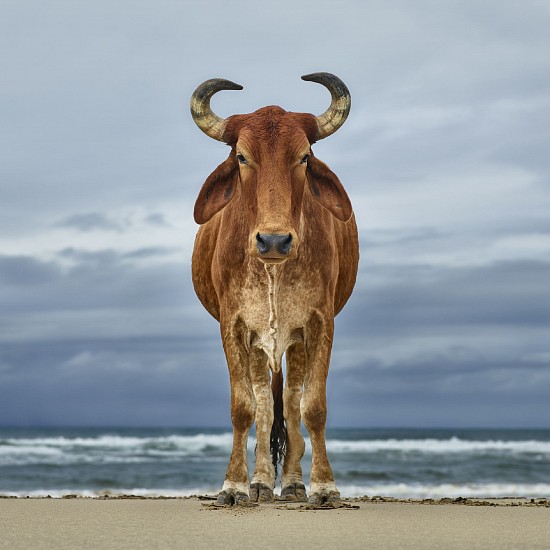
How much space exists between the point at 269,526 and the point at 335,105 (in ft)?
11.8

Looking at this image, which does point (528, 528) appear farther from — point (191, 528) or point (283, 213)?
point (283, 213)

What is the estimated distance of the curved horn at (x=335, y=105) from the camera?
25.9 feet

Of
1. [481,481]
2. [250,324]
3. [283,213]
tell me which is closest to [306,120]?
[283,213]

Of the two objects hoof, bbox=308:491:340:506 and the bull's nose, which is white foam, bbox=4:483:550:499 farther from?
the bull's nose

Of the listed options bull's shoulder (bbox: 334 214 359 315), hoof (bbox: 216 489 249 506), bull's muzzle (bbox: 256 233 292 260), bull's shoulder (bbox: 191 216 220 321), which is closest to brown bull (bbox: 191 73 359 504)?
hoof (bbox: 216 489 249 506)

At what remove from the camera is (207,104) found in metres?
7.98

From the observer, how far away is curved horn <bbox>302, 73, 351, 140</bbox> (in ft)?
25.9

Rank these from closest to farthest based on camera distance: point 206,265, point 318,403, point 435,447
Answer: point 318,403 < point 206,265 < point 435,447

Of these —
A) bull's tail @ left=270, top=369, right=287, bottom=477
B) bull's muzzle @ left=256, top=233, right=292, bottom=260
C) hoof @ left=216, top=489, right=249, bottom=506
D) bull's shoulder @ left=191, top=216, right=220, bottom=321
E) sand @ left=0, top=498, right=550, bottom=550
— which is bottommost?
sand @ left=0, top=498, right=550, bottom=550

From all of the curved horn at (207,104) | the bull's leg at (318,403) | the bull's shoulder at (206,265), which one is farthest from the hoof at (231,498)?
the curved horn at (207,104)

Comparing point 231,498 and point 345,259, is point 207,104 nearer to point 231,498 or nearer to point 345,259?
point 345,259

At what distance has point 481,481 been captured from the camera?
65.0ft

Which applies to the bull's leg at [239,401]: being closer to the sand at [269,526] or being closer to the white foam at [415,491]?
the sand at [269,526]

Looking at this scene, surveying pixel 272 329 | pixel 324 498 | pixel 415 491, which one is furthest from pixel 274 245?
pixel 415 491
